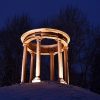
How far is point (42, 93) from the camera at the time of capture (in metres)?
11.8

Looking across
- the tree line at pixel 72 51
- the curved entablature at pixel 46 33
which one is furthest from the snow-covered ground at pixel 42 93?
the tree line at pixel 72 51

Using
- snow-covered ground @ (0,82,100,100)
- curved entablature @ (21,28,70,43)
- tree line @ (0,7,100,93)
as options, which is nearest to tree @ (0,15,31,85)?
tree line @ (0,7,100,93)

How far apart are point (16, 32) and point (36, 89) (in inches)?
568

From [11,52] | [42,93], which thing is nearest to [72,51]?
[11,52]

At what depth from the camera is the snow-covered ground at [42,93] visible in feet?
36.7

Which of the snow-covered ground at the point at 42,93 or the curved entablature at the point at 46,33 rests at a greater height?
the curved entablature at the point at 46,33

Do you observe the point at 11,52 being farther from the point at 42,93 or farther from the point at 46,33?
the point at 42,93

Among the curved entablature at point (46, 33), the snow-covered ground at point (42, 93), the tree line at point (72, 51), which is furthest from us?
the tree line at point (72, 51)

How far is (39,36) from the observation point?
15531 millimetres

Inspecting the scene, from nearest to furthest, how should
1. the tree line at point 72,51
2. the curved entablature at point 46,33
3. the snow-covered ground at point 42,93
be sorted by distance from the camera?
the snow-covered ground at point 42,93
the curved entablature at point 46,33
the tree line at point 72,51

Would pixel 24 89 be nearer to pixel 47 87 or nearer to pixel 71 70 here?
pixel 47 87

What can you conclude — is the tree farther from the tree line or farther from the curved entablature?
the curved entablature

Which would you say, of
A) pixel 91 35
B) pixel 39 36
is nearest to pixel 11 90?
pixel 39 36

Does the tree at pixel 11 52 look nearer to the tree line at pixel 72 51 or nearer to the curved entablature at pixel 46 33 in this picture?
the tree line at pixel 72 51
